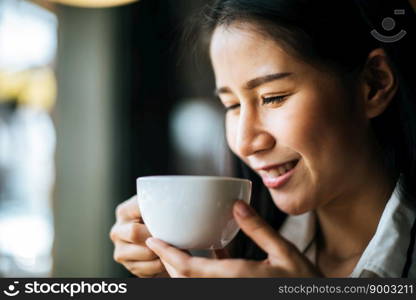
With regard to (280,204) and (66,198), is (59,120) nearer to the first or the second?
(66,198)

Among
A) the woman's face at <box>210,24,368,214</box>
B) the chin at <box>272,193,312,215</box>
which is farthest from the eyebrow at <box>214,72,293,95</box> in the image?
the chin at <box>272,193,312,215</box>

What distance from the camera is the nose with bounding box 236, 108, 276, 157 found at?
1.24ft

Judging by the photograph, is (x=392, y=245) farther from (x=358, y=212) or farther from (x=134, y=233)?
(x=134, y=233)

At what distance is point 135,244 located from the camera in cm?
42

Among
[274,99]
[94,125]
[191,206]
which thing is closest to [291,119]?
[274,99]

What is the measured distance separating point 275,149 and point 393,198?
12 centimetres

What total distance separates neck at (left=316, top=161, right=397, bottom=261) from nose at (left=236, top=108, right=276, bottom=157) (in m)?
0.10

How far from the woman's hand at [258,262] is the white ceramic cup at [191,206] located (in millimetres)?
13

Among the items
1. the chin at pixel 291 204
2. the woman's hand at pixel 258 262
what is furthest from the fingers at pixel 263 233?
the chin at pixel 291 204

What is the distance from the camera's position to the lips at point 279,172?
1.26ft

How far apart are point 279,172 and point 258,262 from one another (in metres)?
0.11

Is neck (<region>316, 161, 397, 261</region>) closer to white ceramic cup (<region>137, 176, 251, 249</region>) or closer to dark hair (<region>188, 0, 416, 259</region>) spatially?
dark hair (<region>188, 0, 416, 259</region>)

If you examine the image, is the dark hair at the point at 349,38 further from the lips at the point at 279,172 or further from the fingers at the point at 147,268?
the fingers at the point at 147,268

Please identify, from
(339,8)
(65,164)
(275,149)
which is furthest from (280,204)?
(65,164)
